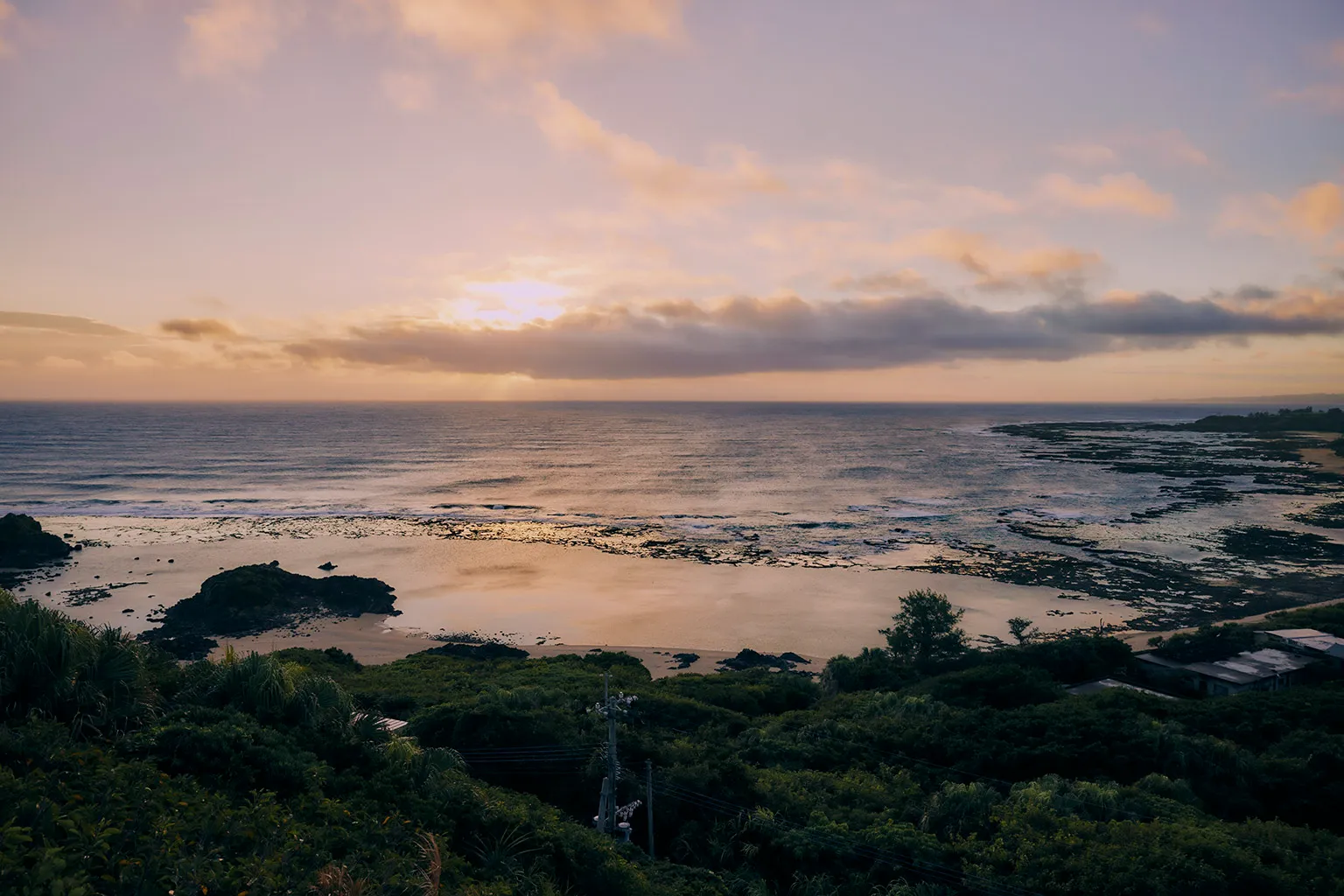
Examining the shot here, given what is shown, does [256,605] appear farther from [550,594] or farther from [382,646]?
[550,594]

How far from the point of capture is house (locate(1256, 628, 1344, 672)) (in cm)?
3253

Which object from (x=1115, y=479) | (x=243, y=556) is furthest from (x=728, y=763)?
(x=1115, y=479)

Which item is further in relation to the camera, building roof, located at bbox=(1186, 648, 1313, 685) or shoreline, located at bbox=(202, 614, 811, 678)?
shoreline, located at bbox=(202, 614, 811, 678)

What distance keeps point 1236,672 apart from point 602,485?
270 ft

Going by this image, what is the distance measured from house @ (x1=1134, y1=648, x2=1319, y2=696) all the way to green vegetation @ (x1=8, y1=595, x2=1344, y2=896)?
5049 mm

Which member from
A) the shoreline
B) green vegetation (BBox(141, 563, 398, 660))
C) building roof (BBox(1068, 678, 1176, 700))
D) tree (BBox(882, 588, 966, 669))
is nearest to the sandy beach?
the shoreline

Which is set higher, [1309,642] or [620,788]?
[620,788]

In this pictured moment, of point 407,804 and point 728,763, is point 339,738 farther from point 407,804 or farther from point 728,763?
point 728,763

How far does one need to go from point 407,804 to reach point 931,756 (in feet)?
52.5

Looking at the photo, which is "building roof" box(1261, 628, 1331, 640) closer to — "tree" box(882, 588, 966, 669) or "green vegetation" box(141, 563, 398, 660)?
"tree" box(882, 588, 966, 669)

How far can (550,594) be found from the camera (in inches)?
2042

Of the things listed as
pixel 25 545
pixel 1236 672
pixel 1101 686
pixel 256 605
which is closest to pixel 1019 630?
pixel 1101 686

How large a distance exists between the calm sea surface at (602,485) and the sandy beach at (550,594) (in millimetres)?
9859

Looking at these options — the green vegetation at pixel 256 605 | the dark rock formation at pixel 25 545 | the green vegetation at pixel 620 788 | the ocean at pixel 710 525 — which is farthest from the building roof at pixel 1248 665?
the dark rock formation at pixel 25 545
